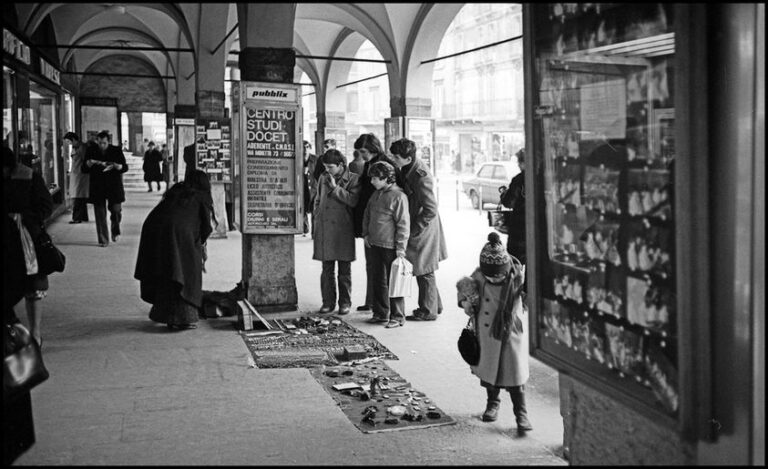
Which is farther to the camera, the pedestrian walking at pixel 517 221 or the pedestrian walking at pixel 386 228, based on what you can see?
the pedestrian walking at pixel 386 228

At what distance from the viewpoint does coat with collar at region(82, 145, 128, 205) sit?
12.4 metres

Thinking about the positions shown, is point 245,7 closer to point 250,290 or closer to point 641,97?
point 250,290

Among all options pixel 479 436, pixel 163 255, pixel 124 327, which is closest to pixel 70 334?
pixel 124 327

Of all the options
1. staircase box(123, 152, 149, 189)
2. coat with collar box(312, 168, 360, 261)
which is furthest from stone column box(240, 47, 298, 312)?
staircase box(123, 152, 149, 189)

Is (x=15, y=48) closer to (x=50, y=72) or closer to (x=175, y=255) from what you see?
(x=50, y=72)

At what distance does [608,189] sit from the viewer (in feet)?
9.83

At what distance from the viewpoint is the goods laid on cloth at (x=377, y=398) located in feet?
14.8

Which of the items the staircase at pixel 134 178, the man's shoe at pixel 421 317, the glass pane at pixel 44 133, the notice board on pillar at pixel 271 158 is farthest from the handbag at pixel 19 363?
the staircase at pixel 134 178

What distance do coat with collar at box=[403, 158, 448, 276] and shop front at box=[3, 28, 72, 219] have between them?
13.7ft

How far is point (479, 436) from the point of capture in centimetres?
434

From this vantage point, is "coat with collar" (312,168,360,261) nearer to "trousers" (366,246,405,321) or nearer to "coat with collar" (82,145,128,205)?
"trousers" (366,246,405,321)

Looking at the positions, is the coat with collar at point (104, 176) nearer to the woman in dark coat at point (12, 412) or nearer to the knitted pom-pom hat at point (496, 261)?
the woman in dark coat at point (12, 412)

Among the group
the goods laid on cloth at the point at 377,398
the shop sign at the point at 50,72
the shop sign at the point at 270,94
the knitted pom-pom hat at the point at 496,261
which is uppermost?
the shop sign at the point at 50,72

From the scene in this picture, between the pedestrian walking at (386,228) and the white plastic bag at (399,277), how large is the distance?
0.43ft
